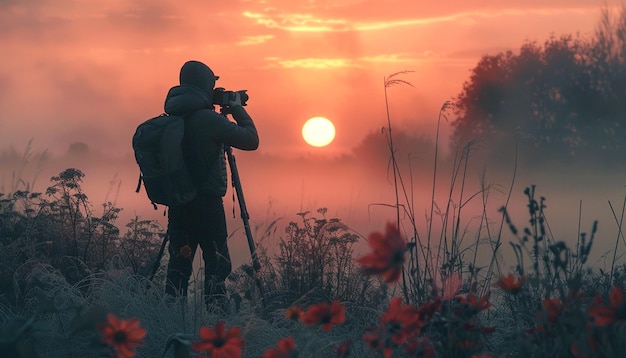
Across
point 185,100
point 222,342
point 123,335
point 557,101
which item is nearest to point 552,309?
point 222,342

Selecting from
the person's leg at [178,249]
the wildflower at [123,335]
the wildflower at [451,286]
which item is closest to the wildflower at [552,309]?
the wildflower at [451,286]

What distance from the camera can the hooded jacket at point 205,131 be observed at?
21.0ft

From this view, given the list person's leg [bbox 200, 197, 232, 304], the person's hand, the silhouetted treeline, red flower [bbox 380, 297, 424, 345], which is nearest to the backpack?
person's leg [bbox 200, 197, 232, 304]

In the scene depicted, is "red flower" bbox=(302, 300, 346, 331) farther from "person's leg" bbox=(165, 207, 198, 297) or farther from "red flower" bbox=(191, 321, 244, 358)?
"person's leg" bbox=(165, 207, 198, 297)

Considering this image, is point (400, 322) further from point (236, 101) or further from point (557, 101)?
point (557, 101)

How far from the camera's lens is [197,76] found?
659 cm

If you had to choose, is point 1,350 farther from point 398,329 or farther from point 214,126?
point 214,126

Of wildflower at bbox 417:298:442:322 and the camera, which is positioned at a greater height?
the camera

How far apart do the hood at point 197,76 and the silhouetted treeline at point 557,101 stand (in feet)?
63.8

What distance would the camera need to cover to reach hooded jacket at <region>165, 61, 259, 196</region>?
6.39m

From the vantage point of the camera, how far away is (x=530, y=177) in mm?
27984

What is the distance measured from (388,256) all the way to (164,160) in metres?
3.72

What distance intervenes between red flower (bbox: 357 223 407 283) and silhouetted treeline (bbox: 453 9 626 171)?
75.2 ft

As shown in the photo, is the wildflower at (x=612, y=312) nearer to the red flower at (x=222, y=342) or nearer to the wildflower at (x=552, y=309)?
the wildflower at (x=552, y=309)
